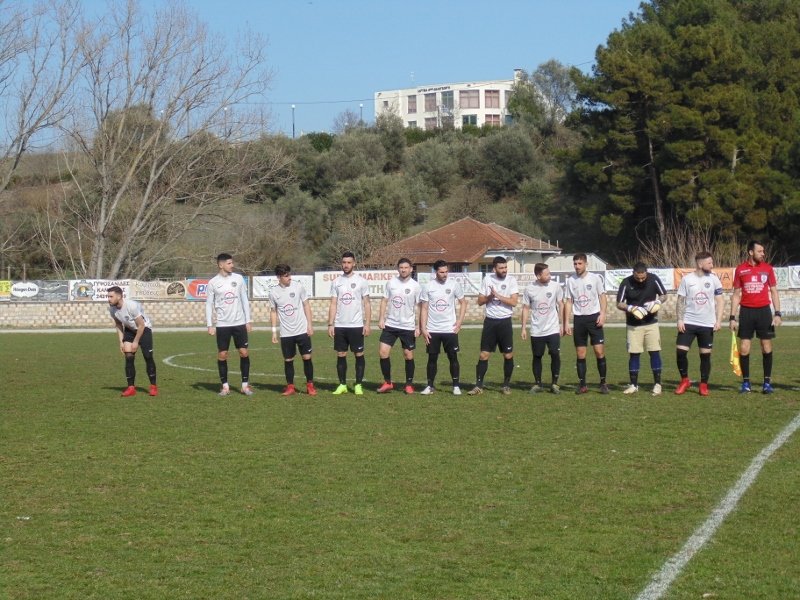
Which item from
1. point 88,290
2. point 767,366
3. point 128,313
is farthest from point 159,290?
point 767,366

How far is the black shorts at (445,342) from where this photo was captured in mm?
14500

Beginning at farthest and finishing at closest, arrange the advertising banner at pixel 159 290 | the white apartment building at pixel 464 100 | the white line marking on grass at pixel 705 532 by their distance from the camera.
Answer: the white apartment building at pixel 464 100
the advertising banner at pixel 159 290
the white line marking on grass at pixel 705 532

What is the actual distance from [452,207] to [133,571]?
7145cm

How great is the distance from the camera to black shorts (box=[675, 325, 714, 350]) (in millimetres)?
14070

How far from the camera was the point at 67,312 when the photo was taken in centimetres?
4131

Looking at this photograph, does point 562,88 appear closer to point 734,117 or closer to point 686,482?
point 734,117

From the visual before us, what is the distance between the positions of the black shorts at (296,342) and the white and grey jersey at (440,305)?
174 centimetres

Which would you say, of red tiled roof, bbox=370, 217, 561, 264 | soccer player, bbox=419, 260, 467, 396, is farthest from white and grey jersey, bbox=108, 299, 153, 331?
red tiled roof, bbox=370, 217, 561, 264

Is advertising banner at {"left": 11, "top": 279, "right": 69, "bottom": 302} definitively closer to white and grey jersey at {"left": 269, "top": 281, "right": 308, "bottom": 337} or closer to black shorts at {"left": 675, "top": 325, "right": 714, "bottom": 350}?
white and grey jersey at {"left": 269, "top": 281, "right": 308, "bottom": 337}

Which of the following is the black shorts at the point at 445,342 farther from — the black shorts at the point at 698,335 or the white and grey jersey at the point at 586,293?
the black shorts at the point at 698,335

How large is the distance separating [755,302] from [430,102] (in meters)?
115

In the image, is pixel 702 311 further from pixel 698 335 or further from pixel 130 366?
pixel 130 366

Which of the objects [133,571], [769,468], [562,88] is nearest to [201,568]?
[133,571]

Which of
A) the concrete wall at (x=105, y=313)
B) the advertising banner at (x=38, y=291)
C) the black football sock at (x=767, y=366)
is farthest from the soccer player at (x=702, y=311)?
the advertising banner at (x=38, y=291)
